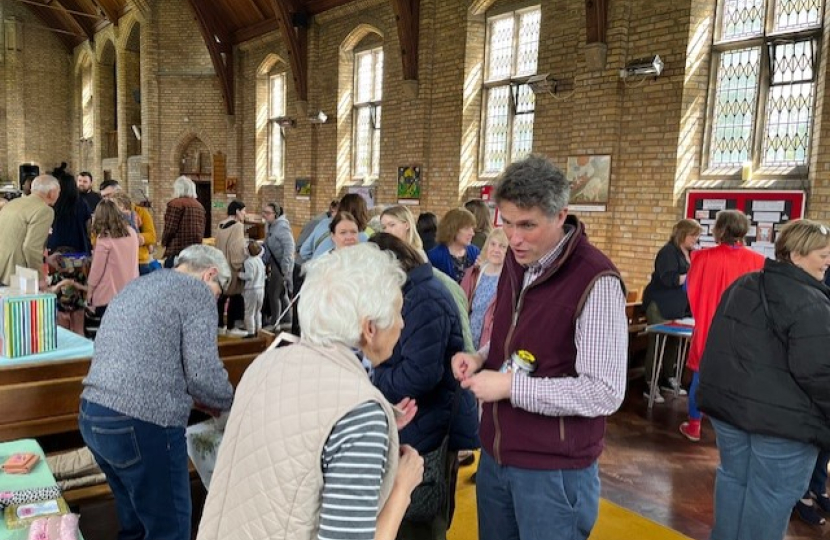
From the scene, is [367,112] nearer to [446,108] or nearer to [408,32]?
[408,32]

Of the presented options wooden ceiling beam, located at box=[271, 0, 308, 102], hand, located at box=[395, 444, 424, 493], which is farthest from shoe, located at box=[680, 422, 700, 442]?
wooden ceiling beam, located at box=[271, 0, 308, 102]

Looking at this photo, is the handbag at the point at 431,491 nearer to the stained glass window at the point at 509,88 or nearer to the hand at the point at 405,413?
the hand at the point at 405,413

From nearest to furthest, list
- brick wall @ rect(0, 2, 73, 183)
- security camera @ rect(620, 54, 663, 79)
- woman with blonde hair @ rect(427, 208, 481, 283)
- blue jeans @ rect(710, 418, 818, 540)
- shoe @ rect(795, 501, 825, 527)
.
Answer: blue jeans @ rect(710, 418, 818, 540) → shoe @ rect(795, 501, 825, 527) → woman with blonde hair @ rect(427, 208, 481, 283) → security camera @ rect(620, 54, 663, 79) → brick wall @ rect(0, 2, 73, 183)

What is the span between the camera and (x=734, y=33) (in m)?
6.93

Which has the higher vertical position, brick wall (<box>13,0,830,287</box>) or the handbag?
brick wall (<box>13,0,830,287</box>)

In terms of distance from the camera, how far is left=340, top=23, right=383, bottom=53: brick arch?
11305 mm

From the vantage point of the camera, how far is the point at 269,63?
1402 centimetres

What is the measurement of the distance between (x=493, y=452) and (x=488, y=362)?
0.28 meters

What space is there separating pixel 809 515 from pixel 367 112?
989 centimetres

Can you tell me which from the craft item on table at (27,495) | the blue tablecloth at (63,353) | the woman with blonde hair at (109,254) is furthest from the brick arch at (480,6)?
the craft item on table at (27,495)

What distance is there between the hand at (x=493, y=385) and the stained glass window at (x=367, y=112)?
33.0 feet

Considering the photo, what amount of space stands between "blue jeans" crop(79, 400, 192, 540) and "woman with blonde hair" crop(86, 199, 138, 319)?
2.82 metres

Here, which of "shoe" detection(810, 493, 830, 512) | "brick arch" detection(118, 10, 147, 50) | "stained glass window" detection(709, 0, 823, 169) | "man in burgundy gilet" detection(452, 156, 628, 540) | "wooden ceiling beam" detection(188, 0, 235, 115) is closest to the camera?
"man in burgundy gilet" detection(452, 156, 628, 540)

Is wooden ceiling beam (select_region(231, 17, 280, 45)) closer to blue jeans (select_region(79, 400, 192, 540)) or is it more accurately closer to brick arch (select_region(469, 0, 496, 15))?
brick arch (select_region(469, 0, 496, 15))
